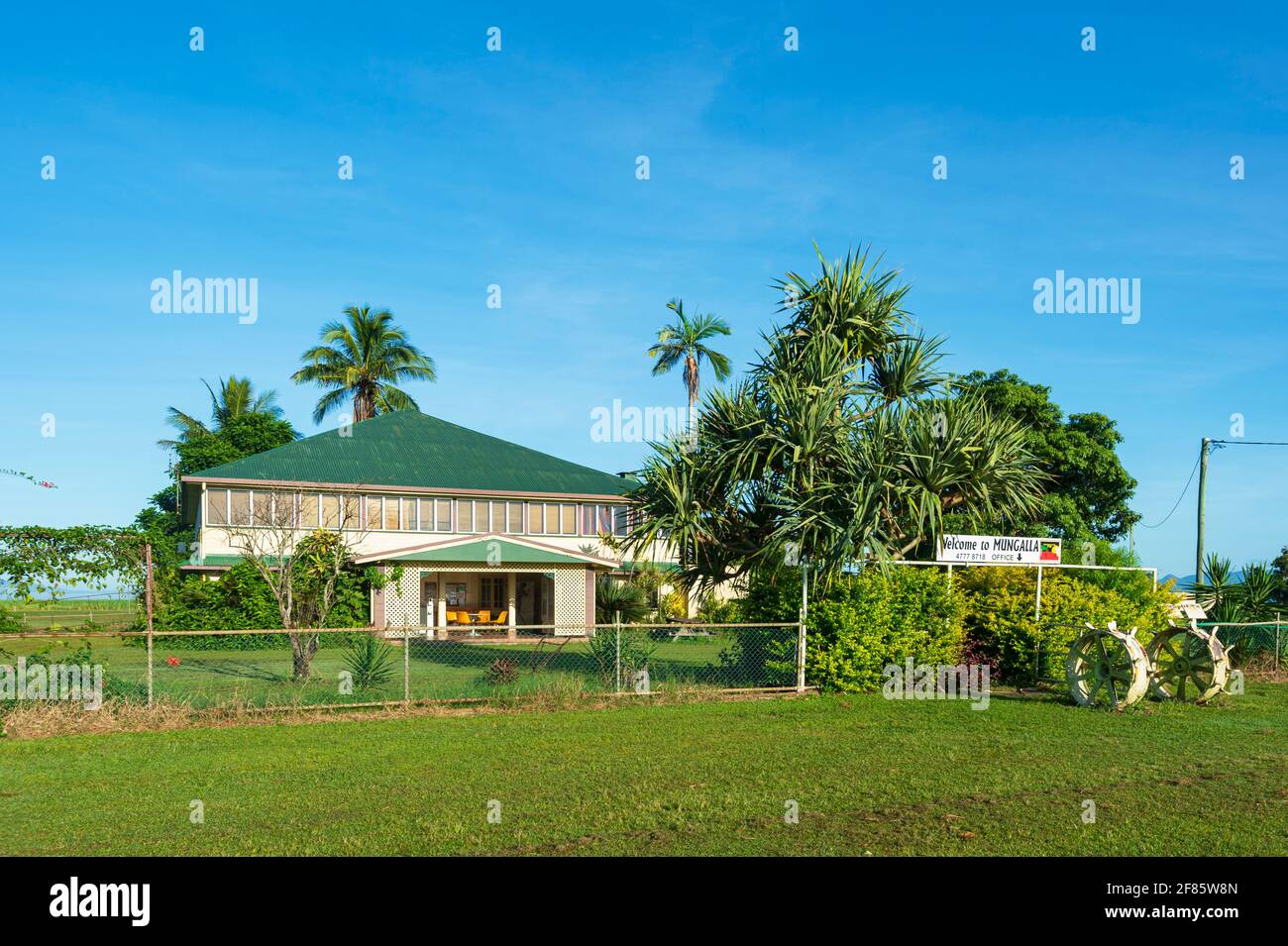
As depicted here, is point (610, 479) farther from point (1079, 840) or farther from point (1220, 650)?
point (1079, 840)

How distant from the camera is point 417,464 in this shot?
1543 inches

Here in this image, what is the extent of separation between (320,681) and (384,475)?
2018cm

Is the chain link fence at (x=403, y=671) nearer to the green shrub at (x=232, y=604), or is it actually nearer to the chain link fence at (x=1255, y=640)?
the green shrub at (x=232, y=604)

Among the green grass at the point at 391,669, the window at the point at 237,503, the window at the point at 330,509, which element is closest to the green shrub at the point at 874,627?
the green grass at the point at 391,669

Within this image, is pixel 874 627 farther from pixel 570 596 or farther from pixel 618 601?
pixel 570 596

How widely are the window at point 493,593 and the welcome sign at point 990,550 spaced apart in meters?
23.2

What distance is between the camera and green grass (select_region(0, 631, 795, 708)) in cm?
1491

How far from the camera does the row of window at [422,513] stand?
34.1m

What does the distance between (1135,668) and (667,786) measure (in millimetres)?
8712

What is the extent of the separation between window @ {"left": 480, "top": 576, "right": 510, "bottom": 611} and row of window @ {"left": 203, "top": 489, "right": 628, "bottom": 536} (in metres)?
1.86

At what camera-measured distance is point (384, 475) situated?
3731 centimetres
